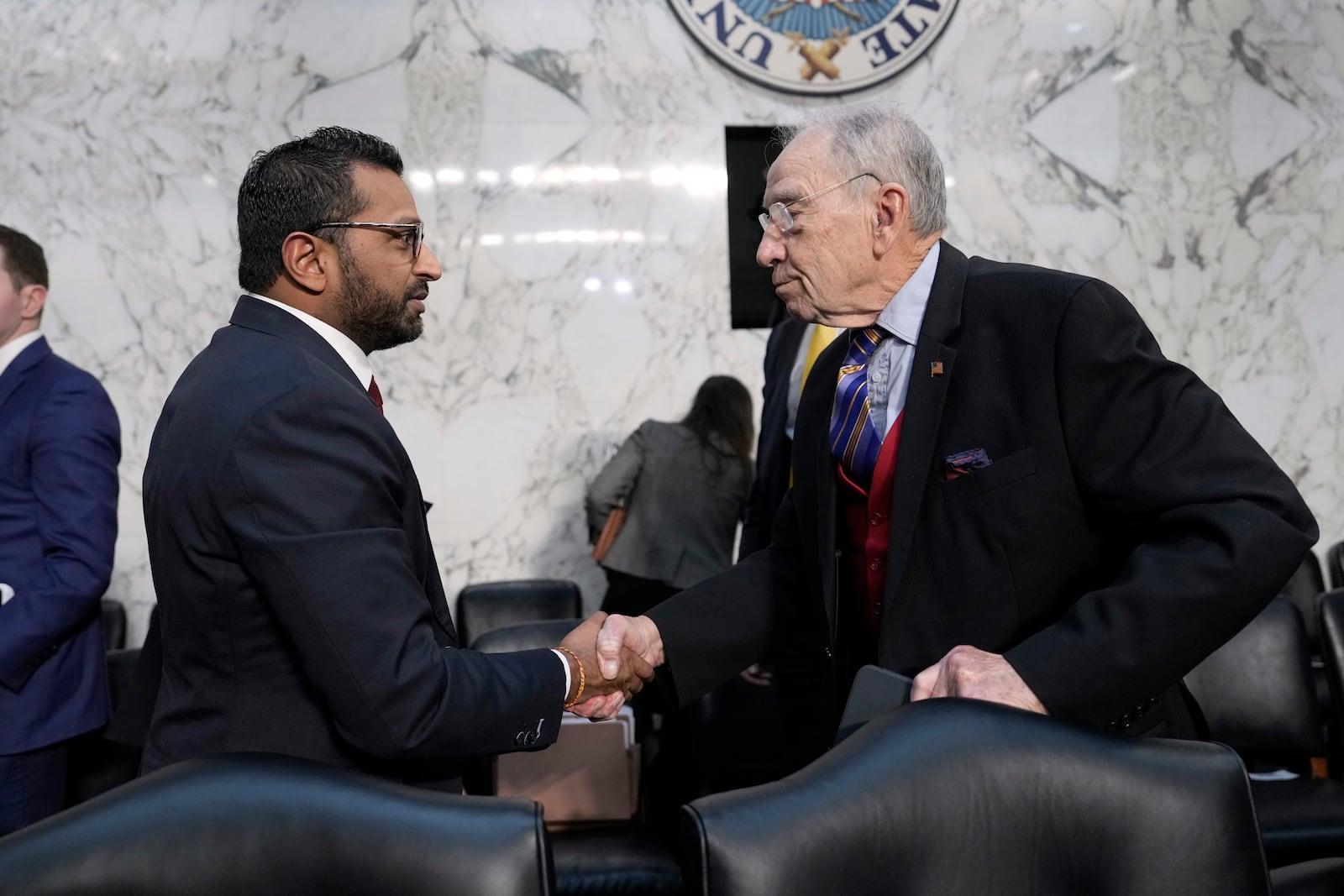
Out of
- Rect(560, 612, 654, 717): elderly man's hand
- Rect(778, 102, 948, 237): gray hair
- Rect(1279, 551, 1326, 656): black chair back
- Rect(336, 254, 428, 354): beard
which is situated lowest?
Rect(1279, 551, 1326, 656): black chair back

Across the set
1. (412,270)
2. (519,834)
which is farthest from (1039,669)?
(412,270)

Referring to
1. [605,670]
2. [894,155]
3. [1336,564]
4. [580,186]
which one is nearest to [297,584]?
[605,670]

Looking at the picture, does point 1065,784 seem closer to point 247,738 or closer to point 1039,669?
point 1039,669

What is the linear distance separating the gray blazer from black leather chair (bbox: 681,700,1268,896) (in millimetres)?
3768

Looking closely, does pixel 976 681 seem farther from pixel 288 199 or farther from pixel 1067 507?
pixel 288 199

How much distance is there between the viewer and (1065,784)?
1181 mm

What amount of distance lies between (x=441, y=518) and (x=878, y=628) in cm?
424

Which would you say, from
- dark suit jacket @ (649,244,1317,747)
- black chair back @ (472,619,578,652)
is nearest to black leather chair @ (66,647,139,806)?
black chair back @ (472,619,578,652)

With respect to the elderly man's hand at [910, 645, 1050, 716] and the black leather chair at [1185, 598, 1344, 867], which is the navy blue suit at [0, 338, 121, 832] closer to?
the elderly man's hand at [910, 645, 1050, 716]

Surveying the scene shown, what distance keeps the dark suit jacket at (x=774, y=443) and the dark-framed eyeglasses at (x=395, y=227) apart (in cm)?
160

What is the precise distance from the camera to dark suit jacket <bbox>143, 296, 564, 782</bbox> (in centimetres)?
153

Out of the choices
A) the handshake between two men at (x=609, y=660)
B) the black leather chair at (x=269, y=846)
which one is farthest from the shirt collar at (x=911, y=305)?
the black leather chair at (x=269, y=846)

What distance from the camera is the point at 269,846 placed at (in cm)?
108

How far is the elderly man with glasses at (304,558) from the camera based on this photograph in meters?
1.53
